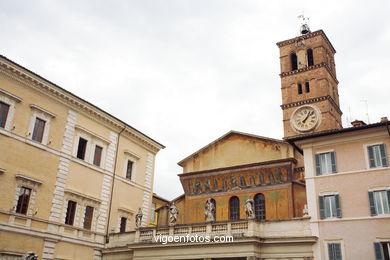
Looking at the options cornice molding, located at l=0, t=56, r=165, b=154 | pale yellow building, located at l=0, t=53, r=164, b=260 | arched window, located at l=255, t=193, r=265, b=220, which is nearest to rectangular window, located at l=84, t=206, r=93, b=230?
pale yellow building, located at l=0, t=53, r=164, b=260

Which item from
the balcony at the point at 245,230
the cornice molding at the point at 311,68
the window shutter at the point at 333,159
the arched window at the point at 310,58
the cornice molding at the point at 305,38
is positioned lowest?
the balcony at the point at 245,230

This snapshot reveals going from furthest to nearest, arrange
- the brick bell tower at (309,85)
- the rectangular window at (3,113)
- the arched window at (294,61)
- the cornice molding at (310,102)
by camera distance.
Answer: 1. the arched window at (294,61)
2. the cornice molding at (310,102)
3. the brick bell tower at (309,85)
4. the rectangular window at (3,113)

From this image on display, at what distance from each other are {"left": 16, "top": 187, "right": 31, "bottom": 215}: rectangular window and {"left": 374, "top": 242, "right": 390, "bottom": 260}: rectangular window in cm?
1722

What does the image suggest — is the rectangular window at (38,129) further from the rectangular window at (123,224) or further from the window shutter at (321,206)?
the window shutter at (321,206)

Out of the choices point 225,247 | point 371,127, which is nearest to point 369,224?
point 371,127

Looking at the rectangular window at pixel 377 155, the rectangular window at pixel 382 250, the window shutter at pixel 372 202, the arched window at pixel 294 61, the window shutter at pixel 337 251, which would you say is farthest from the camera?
the arched window at pixel 294 61

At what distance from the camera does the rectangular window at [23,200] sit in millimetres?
21281

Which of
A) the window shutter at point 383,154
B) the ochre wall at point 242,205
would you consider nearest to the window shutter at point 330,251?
the window shutter at point 383,154

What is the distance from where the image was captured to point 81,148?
1019 inches

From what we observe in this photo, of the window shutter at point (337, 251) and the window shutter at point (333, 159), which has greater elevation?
the window shutter at point (333, 159)

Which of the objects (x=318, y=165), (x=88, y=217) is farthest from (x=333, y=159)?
(x=88, y=217)

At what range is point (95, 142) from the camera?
87.1 feet

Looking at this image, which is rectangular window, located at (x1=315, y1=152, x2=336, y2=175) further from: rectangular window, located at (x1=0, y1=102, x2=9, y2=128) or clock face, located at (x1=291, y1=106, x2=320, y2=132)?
clock face, located at (x1=291, y1=106, x2=320, y2=132)

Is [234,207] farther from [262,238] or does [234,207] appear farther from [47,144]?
[47,144]
